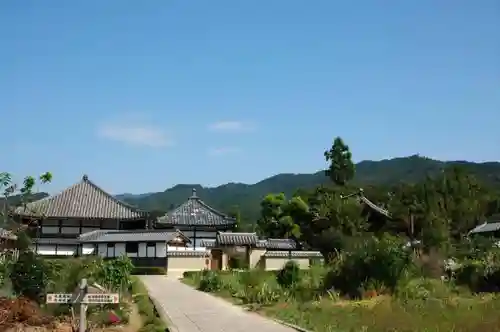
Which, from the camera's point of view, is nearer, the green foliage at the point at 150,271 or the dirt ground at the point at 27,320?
the dirt ground at the point at 27,320

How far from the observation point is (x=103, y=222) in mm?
51281

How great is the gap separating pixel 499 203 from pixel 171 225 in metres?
36.4

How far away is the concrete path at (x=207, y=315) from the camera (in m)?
14.3

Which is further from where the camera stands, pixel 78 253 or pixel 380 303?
pixel 78 253

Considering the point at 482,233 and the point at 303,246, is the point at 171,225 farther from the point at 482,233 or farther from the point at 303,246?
the point at 482,233

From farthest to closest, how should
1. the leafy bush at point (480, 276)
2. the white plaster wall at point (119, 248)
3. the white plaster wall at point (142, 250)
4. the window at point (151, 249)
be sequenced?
1. the white plaster wall at point (119, 248)
2. the white plaster wall at point (142, 250)
3. the window at point (151, 249)
4. the leafy bush at point (480, 276)

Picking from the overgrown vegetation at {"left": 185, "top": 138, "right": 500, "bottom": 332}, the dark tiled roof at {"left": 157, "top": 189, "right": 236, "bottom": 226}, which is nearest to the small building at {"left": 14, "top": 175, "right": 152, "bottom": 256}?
the dark tiled roof at {"left": 157, "top": 189, "right": 236, "bottom": 226}

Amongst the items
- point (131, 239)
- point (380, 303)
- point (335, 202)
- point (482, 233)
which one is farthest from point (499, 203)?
point (380, 303)

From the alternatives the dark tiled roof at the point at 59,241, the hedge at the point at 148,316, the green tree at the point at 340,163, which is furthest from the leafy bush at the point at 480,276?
the green tree at the point at 340,163

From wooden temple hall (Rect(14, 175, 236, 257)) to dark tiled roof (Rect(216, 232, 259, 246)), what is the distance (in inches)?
162

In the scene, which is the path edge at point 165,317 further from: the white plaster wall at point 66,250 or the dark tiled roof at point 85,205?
the dark tiled roof at point 85,205

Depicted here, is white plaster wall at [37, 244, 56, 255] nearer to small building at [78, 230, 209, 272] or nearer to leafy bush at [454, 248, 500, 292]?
small building at [78, 230, 209, 272]

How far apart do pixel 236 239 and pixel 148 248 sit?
7.05 m

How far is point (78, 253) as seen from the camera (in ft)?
159
